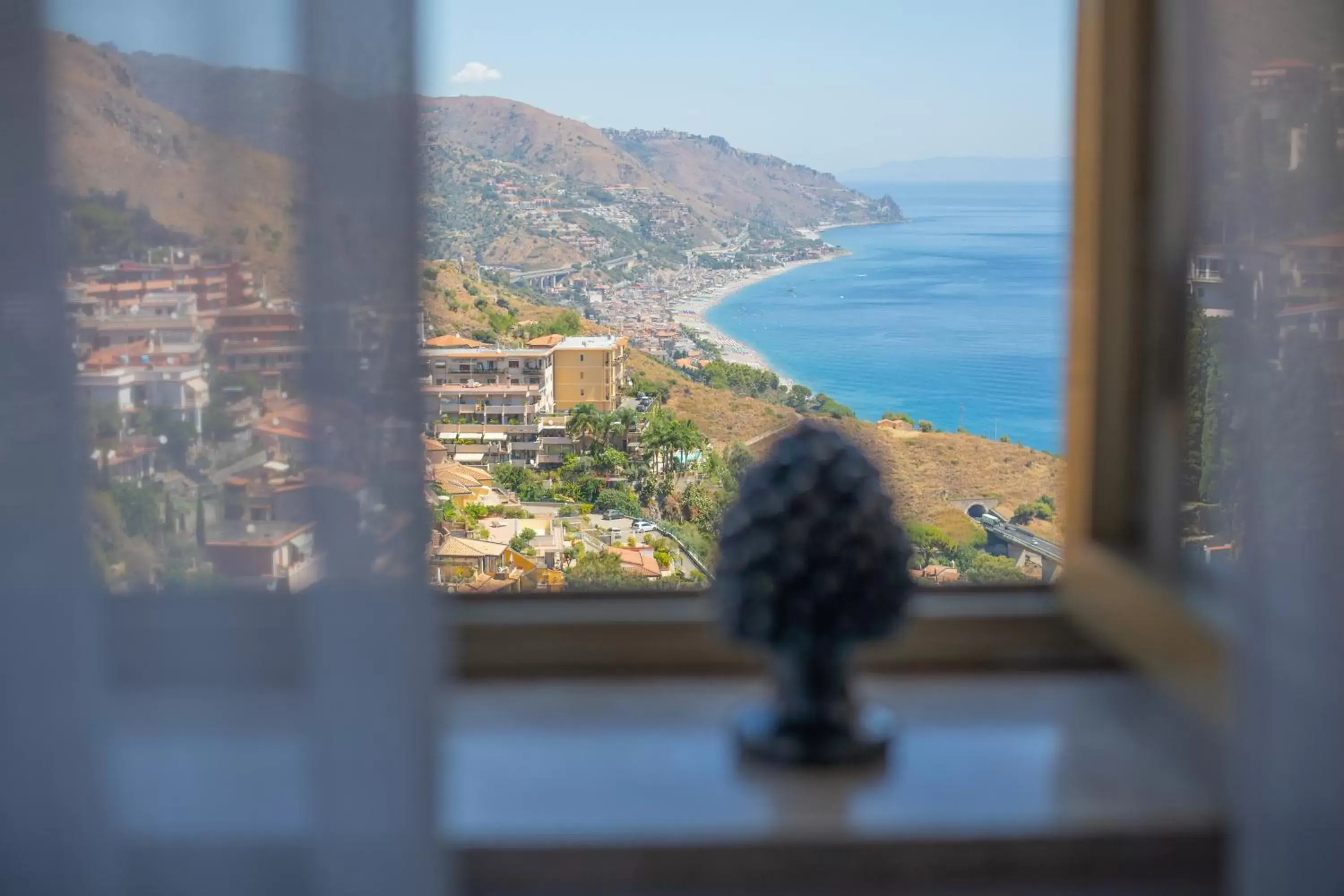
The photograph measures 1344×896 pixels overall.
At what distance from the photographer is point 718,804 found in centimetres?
117

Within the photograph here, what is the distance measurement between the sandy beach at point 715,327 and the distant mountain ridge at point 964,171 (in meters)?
0.19

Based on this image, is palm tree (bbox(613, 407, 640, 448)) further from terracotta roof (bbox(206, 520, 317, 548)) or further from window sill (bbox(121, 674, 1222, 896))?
terracotta roof (bbox(206, 520, 317, 548))

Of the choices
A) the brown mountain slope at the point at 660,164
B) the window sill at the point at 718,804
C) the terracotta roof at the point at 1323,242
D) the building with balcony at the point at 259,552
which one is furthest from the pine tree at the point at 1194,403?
the building with balcony at the point at 259,552

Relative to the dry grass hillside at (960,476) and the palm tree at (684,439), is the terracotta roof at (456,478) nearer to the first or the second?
the palm tree at (684,439)

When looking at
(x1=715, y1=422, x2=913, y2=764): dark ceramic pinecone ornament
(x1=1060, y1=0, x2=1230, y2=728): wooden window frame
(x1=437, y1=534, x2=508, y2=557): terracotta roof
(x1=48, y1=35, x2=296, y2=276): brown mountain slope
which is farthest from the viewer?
(x1=437, y1=534, x2=508, y2=557): terracotta roof

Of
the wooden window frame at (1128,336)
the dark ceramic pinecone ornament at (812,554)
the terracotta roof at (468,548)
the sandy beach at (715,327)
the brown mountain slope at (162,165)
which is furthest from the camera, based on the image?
the sandy beach at (715,327)

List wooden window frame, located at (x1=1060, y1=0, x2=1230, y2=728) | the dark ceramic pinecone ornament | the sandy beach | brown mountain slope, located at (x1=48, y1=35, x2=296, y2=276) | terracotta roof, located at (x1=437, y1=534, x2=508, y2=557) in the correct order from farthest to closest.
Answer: the sandy beach, terracotta roof, located at (x1=437, y1=534, x2=508, y2=557), wooden window frame, located at (x1=1060, y1=0, x2=1230, y2=728), the dark ceramic pinecone ornament, brown mountain slope, located at (x1=48, y1=35, x2=296, y2=276)

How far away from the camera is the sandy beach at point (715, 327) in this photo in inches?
63.6

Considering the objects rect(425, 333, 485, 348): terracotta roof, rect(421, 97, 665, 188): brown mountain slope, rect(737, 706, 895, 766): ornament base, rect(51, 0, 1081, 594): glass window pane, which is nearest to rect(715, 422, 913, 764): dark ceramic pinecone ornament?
rect(737, 706, 895, 766): ornament base

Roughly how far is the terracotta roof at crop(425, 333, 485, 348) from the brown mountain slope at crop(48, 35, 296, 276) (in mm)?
468

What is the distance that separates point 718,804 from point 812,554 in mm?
242

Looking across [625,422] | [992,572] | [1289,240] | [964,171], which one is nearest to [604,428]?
[625,422]

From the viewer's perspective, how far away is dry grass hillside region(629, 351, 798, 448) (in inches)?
62.4

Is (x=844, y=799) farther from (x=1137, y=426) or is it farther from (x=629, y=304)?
(x=629, y=304)
